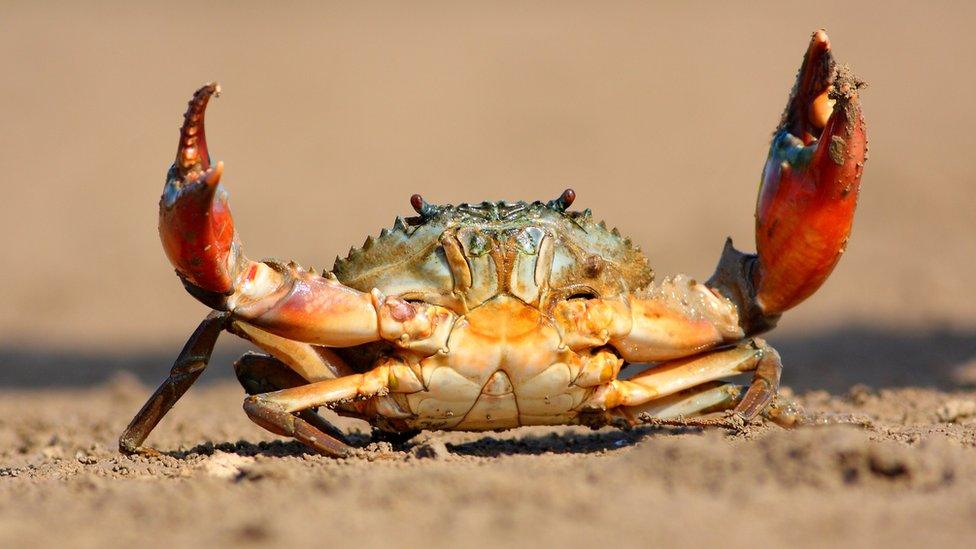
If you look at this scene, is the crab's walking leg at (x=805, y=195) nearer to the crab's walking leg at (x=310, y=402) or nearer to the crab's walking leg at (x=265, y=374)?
the crab's walking leg at (x=310, y=402)

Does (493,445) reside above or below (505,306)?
below

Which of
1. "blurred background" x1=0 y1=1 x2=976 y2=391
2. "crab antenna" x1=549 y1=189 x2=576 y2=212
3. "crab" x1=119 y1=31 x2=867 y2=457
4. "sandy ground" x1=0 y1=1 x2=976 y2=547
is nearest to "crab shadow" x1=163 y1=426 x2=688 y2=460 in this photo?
"sandy ground" x1=0 y1=1 x2=976 y2=547

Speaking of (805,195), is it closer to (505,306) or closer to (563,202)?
(563,202)

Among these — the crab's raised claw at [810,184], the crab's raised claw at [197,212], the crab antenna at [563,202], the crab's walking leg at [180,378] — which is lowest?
the crab's walking leg at [180,378]

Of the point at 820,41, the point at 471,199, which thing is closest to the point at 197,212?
the point at 820,41

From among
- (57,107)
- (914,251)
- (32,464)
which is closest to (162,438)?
(32,464)

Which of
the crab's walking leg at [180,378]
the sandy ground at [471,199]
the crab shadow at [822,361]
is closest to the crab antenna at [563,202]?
the sandy ground at [471,199]

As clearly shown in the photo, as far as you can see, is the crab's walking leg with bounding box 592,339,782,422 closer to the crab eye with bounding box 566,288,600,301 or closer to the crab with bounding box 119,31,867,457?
the crab with bounding box 119,31,867,457
